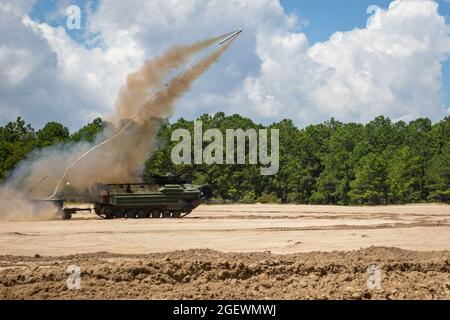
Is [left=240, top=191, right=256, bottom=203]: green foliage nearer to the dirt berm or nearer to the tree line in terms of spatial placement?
the tree line

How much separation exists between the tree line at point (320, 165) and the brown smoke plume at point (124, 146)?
80.1ft

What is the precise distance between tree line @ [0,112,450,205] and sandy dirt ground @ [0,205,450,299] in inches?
1537

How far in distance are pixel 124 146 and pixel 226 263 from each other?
79.7ft

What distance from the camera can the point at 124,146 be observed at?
127 ft

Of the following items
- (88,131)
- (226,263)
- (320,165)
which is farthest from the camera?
(320,165)

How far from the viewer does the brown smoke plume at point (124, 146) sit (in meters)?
34.4

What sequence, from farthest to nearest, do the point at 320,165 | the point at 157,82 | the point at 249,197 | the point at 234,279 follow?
the point at 320,165 → the point at 249,197 → the point at 157,82 → the point at 234,279

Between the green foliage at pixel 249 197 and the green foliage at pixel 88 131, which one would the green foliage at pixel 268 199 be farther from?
the green foliage at pixel 88 131

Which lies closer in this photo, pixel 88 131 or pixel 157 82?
pixel 157 82

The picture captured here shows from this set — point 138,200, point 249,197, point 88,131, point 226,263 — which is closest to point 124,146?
point 138,200

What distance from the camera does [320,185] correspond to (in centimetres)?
7938

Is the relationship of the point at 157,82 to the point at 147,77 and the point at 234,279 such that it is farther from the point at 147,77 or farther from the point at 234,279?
the point at 234,279
